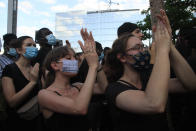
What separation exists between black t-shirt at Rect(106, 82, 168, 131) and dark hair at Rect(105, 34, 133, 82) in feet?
0.93

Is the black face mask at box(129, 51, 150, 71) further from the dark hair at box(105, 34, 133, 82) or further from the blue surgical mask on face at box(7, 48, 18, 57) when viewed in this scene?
the blue surgical mask on face at box(7, 48, 18, 57)

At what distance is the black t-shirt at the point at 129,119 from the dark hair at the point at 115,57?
284mm

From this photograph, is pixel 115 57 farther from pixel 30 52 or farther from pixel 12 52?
pixel 12 52

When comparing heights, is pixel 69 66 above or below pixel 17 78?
above

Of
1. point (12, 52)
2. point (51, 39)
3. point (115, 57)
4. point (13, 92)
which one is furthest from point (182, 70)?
point (12, 52)

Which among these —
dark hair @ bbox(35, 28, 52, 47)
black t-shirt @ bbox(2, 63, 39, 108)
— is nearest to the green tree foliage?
dark hair @ bbox(35, 28, 52, 47)

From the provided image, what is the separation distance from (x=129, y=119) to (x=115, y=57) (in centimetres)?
67

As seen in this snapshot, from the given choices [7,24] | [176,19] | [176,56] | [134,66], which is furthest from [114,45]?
[176,19]

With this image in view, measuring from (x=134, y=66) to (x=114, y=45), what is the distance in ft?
1.17

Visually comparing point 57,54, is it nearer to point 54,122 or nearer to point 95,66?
point 95,66

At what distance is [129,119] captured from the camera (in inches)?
77.5

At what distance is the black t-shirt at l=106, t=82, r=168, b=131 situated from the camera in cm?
193

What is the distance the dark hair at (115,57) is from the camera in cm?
222

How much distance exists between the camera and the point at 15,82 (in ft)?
10.5
